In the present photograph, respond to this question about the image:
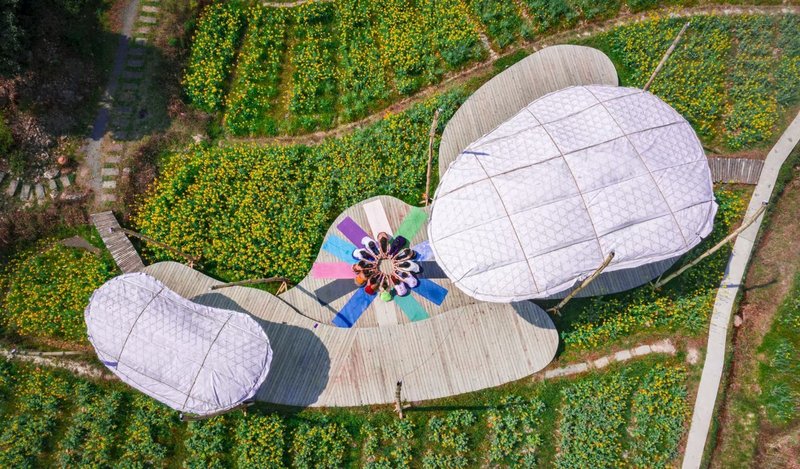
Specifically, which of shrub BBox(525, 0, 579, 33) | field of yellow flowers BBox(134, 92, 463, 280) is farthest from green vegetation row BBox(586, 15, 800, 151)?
field of yellow flowers BBox(134, 92, 463, 280)

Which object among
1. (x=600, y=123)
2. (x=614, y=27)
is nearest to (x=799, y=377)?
(x=600, y=123)

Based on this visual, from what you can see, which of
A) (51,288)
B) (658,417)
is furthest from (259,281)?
(658,417)

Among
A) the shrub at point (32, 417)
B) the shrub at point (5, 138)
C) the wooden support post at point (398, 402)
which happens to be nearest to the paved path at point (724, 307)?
the wooden support post at point (398, 402)

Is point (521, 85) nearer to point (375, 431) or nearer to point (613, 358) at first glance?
point (613, 358)

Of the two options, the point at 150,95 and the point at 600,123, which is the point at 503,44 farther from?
the point at 150,95

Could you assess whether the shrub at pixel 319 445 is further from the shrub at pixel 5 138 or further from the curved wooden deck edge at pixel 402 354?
the shrub at pixel 5 138

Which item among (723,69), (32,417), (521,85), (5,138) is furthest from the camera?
(723,69)
